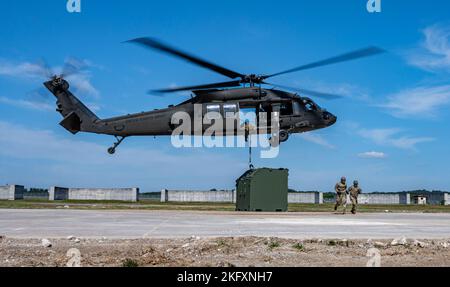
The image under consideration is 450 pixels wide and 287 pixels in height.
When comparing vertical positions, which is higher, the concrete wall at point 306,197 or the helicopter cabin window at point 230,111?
the helicopter cabin window at point 230,111

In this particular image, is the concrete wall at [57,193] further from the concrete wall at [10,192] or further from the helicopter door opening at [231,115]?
the helicopter door opening at [231,115]

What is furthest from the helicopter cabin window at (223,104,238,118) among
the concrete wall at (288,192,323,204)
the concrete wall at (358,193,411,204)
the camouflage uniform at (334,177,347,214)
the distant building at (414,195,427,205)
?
the distant building at (414,195,427,205)

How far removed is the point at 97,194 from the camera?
2697 inches

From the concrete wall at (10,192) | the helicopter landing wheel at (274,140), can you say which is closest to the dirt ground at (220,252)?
the helicopter landing wheel at (274,140)

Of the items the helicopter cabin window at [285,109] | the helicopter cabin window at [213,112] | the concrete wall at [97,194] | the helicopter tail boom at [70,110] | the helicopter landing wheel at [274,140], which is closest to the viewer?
the helicopter landing wheel at [274,140]

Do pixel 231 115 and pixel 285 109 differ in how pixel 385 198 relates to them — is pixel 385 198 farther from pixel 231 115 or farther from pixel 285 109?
pixel 231 115

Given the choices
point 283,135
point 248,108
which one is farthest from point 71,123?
→ point 283,135

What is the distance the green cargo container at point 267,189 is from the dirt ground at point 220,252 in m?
14.4

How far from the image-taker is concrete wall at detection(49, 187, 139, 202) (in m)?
64.2

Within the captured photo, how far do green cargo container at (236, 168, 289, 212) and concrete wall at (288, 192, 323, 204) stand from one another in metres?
42.0

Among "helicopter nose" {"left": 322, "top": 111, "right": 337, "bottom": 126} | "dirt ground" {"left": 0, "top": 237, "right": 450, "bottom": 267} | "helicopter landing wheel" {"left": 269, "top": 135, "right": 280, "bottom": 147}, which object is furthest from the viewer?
"helicopter nose" {"left": 322, "top": 111, "right": 337, "bottom": 126}

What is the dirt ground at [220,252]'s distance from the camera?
22.3 feet

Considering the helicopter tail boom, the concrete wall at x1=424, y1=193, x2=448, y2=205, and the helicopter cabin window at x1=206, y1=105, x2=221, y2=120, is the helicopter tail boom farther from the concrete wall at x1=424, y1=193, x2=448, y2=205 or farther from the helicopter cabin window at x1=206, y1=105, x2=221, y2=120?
the concrete wall at x1=424, y1=193, x2=448, y2=205
